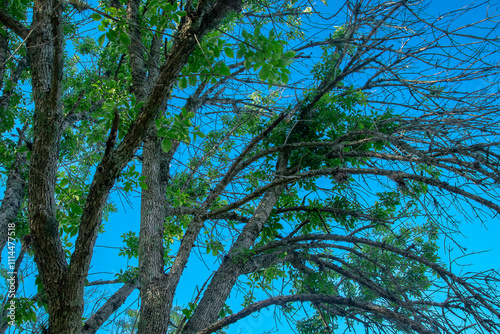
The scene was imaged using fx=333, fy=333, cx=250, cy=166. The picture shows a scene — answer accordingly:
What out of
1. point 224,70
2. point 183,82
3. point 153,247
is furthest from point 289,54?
point 153,247

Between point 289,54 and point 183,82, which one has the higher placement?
point 183,82

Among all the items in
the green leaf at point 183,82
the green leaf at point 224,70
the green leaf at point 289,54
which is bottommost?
the green leaf at point 289,54

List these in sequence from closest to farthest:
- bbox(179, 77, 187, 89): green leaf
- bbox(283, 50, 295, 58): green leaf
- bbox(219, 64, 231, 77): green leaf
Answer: bbox(283, 50, 295, 58): green leaf, bbox(219, 64, 231, 77): green leaf, bbox(179, 77, 187, 89): green leaf

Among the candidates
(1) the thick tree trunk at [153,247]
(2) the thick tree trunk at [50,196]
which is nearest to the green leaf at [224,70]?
(1) the thick tree trunk at [153,247]

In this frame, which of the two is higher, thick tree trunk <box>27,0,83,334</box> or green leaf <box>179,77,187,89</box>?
green leaf <box>179,77,187,89</box>

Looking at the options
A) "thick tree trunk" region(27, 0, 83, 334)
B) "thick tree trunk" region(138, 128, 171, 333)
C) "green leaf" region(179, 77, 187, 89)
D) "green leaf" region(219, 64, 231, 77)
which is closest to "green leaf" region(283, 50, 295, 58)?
"green leaf" region(219, 64, 231, 77)

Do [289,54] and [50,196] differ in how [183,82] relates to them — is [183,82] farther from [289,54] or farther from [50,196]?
[50,196]

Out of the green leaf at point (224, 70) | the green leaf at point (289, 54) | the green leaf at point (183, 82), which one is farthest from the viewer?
the green leaf at point (183, 82)

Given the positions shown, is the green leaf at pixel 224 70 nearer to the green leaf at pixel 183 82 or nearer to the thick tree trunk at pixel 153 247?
the green leaf at pixel 183 82

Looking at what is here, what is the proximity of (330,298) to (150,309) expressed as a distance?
2.19 metres

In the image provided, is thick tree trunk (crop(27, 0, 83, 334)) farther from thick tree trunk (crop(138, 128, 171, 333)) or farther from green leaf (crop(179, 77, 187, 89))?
green leaf (crop(179, 77, 187, 89))

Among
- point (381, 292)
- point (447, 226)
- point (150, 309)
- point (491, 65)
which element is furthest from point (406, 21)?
point (150, 309)

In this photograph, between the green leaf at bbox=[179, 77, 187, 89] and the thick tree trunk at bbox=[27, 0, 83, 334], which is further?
the green leaf at bbox=[179, 77, 187, 89]

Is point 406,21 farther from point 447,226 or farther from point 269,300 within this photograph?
point 269,300
